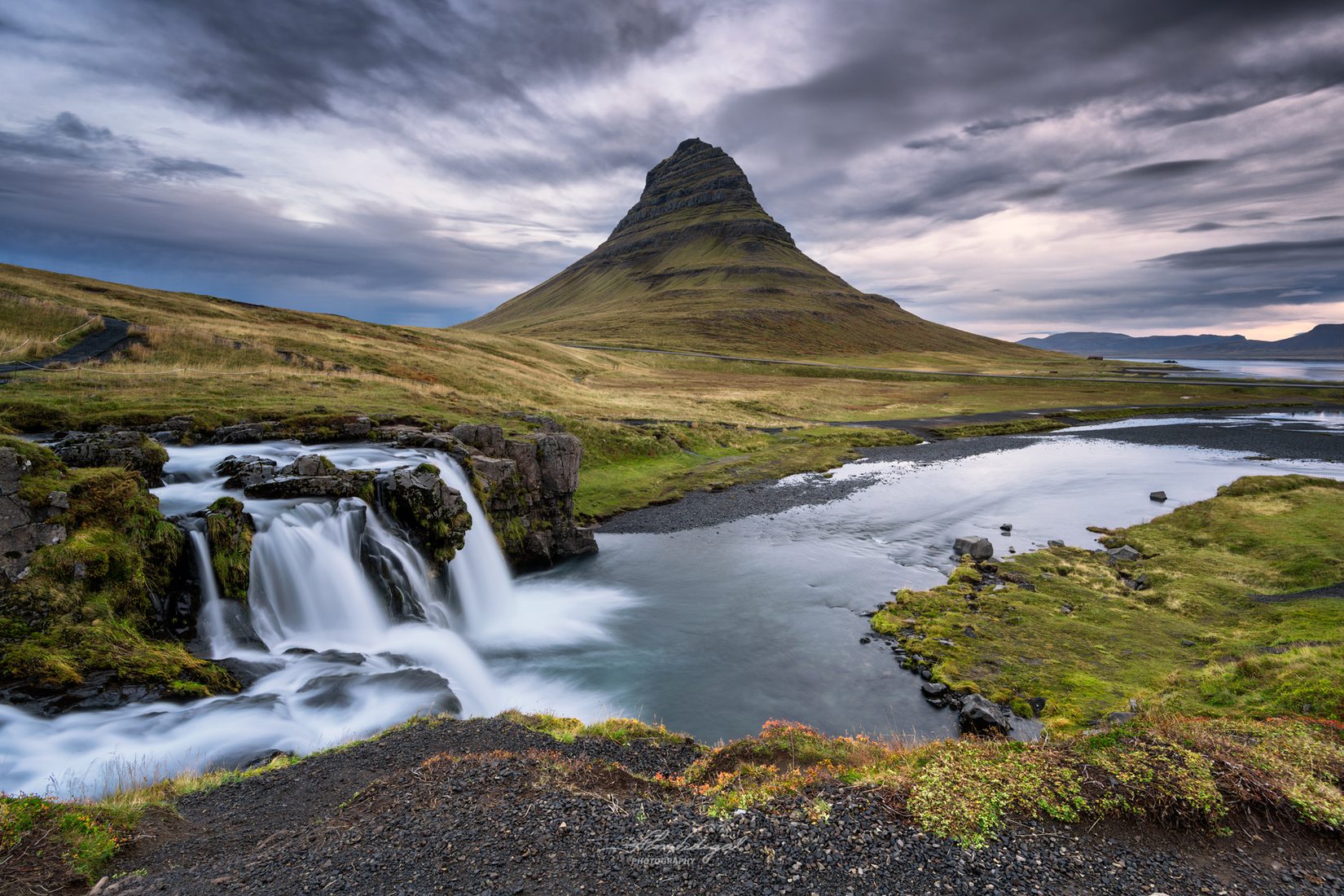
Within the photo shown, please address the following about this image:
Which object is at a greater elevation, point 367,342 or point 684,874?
point 367,342

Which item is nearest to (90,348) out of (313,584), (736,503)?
(313,584)

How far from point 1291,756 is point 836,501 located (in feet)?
113

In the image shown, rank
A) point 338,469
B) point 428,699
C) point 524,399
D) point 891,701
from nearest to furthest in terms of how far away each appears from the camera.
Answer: point 428,699 < point 891,701 < point 338,469 < point 524,399

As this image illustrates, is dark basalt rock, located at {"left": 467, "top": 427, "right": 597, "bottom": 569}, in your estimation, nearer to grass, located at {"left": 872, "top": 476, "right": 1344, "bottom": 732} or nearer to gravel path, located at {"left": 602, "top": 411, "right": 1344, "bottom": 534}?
gravel path, located at {"left": 602, "top": 411, "right": 1344, "bottom": 534}

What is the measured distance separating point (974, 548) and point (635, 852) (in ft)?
92.6

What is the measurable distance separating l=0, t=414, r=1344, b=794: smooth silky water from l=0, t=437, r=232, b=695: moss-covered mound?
→ 1004 millimetres

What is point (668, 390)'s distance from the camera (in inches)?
3792

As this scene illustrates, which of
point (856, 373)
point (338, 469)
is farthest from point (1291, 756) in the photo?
point (856, 373)

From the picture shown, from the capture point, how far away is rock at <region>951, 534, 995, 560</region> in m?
30.3

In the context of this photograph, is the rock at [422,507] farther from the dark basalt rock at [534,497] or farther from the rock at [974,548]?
the rock at [974,548]

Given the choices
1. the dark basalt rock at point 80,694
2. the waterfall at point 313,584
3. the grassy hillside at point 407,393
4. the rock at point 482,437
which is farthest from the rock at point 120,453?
the rock at point 482,437

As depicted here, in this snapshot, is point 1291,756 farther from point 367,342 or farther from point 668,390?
point 668,390

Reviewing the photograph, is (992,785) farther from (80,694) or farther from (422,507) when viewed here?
(422,507)

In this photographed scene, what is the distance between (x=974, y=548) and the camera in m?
30.8
